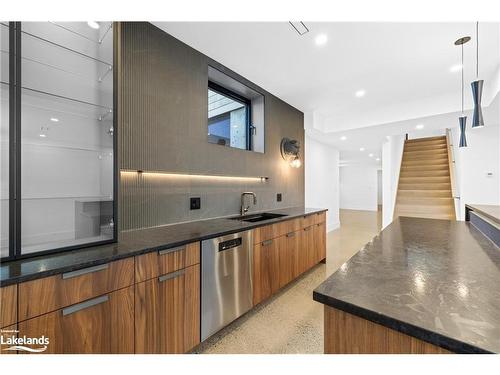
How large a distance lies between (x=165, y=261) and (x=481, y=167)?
621 cm

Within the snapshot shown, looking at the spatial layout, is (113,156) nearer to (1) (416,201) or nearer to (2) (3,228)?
(2) (3,228)

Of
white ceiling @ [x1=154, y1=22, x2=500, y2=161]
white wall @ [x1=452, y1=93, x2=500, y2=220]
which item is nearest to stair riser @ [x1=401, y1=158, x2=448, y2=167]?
white wall @ [x1=452, y1=93, x2=500, y2=220]

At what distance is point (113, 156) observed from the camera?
143 cm

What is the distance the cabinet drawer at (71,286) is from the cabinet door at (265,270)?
1174mm

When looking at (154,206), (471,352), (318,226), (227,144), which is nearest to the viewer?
(471,352)

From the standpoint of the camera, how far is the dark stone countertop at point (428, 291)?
557 mm

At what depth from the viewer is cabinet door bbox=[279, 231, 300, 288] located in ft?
8.06

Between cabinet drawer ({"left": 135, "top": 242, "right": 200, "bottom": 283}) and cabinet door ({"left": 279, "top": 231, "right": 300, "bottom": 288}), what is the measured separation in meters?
1.17

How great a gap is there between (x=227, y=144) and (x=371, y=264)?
2229 mm

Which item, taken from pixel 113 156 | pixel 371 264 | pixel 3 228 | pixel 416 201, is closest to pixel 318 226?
pixel 371 264

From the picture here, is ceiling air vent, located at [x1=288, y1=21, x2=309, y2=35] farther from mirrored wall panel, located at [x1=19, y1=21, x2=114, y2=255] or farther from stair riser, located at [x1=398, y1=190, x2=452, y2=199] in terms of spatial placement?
stair riser, located at [x1=398, y1=190, x2=452, y2=199]

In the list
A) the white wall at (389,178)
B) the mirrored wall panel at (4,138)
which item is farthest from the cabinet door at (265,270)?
the white wall at (389,178)

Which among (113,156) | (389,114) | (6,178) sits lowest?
(6,178)
